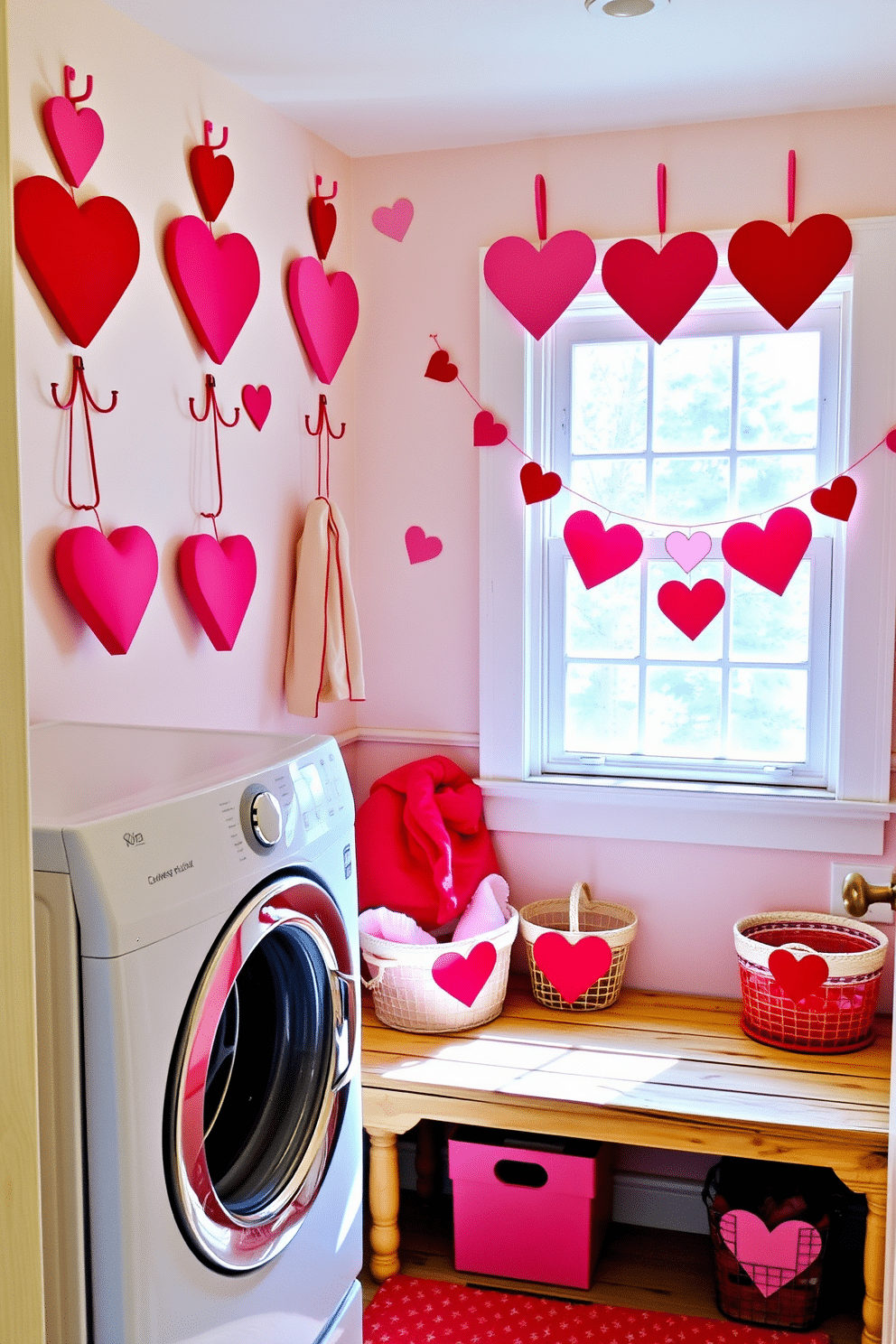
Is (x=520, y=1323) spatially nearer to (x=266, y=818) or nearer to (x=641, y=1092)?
(x=641, y=1092)

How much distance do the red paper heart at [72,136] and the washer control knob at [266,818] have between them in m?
1.02

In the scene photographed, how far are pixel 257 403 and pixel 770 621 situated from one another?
4.11ft

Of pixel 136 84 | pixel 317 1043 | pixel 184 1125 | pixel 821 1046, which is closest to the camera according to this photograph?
pixel 184 1125

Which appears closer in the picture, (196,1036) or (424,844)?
(196,1036)

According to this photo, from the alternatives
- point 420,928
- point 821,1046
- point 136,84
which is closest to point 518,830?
point 420,928

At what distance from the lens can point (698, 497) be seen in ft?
8.89

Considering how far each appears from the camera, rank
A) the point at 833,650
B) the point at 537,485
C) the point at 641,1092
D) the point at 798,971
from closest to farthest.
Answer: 1. the point at 641,1092
2. the point at 798,971
3. the point at 833,650
4. the point at 537,485

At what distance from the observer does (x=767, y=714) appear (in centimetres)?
271

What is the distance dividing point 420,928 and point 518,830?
0.34 meters

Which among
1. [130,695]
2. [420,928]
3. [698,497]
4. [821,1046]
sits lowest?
[821,1046]

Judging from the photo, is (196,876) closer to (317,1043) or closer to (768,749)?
(317,1043)

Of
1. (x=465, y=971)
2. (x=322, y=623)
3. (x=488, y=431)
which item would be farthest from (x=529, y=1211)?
(x=488, y=431)

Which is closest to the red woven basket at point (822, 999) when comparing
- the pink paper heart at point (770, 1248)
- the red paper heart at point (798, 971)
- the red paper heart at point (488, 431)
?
the red paper heart at point (798, 971)

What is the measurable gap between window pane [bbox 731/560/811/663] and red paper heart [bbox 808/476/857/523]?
0.53 feet
